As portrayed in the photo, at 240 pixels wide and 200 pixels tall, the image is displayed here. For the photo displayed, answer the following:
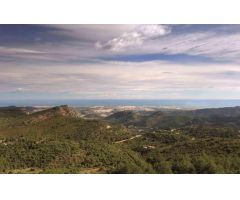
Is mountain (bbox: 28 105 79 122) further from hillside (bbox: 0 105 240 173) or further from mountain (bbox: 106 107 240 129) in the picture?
mountain (bbox: 106 107 240 129)

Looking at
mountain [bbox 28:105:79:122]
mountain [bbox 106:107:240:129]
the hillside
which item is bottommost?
mountain [bbox 106:107:240:129]

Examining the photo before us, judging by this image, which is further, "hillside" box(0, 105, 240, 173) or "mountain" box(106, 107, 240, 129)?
"mountain" box(106, 107, 240, 129)

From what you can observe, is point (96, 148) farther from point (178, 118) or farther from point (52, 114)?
point (178, 118)

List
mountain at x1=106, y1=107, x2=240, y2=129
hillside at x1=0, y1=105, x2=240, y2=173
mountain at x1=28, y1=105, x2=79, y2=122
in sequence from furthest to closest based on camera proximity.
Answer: mountain at x1=106, y1=107, x2=240, y2=129 → mountain at x1=28, y1=105, x2=79, y2=122 → hillside at x1=0, y1=105, x2=240, y2=173

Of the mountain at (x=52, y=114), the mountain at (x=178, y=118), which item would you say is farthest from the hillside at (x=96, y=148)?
the mountain at (x=178, y=118)

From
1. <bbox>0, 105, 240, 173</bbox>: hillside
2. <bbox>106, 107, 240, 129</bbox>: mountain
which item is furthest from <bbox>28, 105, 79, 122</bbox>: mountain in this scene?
<bbox>106, 107, 240, 129</bbox>: mountain

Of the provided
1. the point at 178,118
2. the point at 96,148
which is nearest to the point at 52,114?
the point at 96,148

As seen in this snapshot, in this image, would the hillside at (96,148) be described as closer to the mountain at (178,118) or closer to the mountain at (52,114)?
the mountain at (52,114)

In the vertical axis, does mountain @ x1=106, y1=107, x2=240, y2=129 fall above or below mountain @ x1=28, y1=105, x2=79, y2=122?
below
